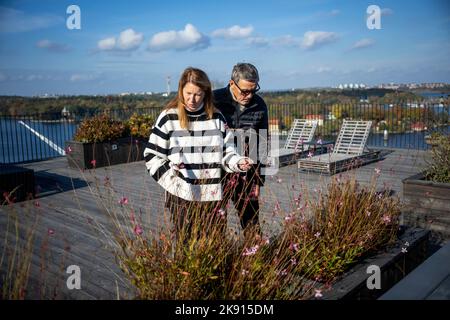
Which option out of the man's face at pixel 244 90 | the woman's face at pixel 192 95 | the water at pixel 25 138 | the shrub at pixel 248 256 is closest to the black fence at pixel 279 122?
the water at pixel 25 138

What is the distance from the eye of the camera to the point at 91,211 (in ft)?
15.9

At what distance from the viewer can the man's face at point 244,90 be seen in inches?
101

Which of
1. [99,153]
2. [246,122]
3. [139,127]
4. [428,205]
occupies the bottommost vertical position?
[428,205]

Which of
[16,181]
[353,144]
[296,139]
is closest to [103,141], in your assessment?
[16,181]

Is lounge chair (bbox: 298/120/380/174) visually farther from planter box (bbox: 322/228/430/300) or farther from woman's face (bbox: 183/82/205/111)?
woman's face (bbox: 183/82/205/111)

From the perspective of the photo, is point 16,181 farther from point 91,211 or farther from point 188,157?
point 188,157

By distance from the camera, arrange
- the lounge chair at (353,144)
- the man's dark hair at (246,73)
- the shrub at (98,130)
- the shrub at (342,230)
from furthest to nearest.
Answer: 1. the shrub at (98,130)
2. the lounge chair at (353,144)
3. the man's dark hair at (246,73)
4. the shrub at (342,230)

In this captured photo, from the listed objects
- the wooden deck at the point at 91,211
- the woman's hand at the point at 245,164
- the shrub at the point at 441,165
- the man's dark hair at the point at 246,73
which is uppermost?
the man's dark hair at the point at 246,73

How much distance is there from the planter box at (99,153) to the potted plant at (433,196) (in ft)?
16.8

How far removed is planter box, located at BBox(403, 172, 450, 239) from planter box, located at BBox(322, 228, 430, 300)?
689 millimetres

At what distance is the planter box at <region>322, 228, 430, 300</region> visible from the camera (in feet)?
7.20

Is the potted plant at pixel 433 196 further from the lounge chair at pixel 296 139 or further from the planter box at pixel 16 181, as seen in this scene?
the planter box at pixel 16 181

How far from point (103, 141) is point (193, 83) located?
6.34 m
